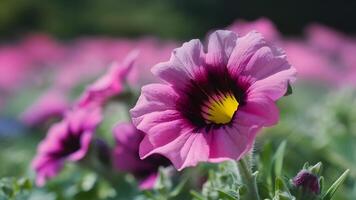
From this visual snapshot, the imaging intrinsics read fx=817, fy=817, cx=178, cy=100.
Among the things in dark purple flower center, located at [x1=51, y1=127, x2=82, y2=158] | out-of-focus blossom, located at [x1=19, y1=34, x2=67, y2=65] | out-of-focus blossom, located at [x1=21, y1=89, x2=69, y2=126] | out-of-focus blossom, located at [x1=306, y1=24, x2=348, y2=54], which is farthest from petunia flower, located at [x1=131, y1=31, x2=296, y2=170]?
out-of-focus blossom, located at [x1=19, y1=34, x2=67, y2=65]

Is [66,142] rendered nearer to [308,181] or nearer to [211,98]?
[211,98]

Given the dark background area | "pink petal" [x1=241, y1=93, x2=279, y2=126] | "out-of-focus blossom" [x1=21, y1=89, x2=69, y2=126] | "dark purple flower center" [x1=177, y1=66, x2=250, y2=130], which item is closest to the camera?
"pink petal" [x1=241, y1=93, x2=279, y2=126]

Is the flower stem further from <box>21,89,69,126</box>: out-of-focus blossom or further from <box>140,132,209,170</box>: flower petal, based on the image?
<box>21,89,69,126</box>: out-of-focus blossom

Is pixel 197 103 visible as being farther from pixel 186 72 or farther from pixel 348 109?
pixel 348 109

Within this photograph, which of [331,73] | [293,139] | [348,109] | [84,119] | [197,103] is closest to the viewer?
Answer: [197,103]

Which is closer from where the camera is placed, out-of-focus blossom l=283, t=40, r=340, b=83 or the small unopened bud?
the small unopened bud

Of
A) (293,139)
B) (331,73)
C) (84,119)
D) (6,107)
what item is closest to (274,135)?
(293,139)
